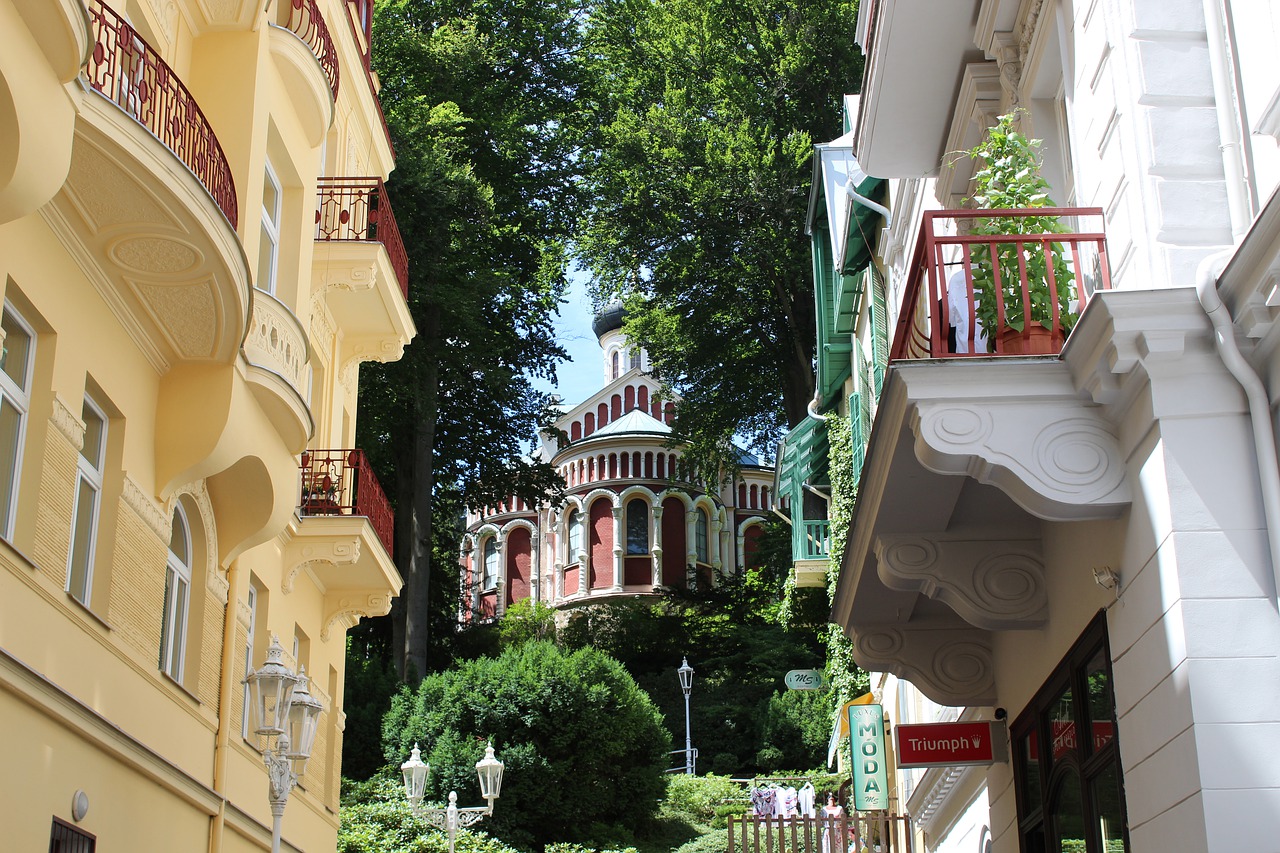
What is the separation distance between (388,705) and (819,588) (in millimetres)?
11343

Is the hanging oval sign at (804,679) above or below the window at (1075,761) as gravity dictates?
above

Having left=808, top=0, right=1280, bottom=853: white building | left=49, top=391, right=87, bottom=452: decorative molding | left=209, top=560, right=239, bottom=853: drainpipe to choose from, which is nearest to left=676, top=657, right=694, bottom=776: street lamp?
left=209, top=560, right=239, bottom=853: drainpipe

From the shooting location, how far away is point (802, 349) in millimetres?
39156

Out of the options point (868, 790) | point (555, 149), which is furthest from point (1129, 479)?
point (555, 149)

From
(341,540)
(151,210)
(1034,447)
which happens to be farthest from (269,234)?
(1034,447)

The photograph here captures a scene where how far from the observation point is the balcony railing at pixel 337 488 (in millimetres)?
18312

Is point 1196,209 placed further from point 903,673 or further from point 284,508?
point 284,508

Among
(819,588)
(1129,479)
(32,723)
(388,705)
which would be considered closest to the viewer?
(1129,479)

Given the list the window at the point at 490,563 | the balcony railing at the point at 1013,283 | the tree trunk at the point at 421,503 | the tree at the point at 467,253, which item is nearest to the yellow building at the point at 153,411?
the balcony railing at the point at 1013,283

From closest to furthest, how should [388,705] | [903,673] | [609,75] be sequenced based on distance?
[903,673]
[388,705]
[609,75]

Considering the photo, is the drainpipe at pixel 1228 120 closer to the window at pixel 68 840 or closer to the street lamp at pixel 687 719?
the window at pixel 68 840

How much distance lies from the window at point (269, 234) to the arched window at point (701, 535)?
59826 millimetres

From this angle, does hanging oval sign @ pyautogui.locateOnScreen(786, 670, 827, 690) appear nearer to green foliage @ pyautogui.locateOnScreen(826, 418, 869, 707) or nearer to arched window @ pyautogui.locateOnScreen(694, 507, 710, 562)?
green foliage @ pyautogui.locateOnScreen(826, 418, 869, 707)

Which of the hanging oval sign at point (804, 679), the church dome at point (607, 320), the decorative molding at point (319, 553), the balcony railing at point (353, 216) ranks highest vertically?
the church dome at point (607, 320)
